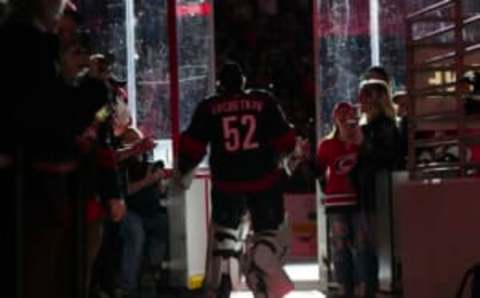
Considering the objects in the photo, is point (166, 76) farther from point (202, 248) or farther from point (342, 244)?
point (342, 244)

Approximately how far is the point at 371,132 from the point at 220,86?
137 centimetres

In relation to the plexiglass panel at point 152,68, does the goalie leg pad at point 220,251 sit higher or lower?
lower

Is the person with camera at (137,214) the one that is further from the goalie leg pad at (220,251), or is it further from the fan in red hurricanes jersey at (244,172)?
the goalie leg pad at (220,251)

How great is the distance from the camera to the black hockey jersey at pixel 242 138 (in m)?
9.20

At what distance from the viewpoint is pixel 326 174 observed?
10477mm

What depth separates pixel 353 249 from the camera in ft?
33.4

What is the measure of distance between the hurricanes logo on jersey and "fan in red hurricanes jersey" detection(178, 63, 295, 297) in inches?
39.0

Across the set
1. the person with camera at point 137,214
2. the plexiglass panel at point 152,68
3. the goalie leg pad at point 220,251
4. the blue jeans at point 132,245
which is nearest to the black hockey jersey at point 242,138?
the goalie leg pad at point 220,251

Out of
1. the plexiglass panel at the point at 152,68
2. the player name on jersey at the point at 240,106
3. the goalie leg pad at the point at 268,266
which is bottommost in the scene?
the goalie leg pad at the point at 268,266

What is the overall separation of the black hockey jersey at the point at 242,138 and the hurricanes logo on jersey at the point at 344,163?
1.01 meters

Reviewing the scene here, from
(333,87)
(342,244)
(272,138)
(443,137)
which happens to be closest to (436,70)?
(443,137)

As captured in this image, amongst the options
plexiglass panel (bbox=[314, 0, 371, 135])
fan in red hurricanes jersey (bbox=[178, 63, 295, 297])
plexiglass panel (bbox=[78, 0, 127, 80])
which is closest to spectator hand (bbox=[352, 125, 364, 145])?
fan in red hurricanes jersey (bbox=[178, 63, 295, 297])

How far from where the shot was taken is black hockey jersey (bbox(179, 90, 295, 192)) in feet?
30.2

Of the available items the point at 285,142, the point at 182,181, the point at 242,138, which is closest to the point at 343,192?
the point at 285,142
